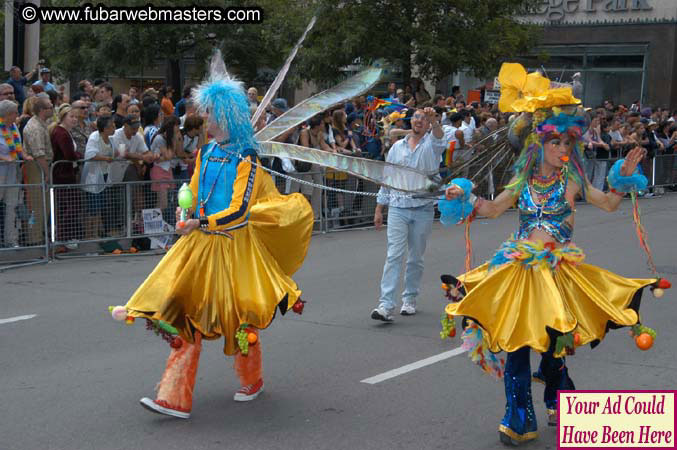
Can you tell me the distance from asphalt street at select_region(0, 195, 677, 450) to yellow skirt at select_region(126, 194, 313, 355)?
64cm

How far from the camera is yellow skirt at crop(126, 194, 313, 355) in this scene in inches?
224

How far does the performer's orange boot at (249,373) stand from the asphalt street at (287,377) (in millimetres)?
83

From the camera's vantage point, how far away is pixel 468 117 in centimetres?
1669

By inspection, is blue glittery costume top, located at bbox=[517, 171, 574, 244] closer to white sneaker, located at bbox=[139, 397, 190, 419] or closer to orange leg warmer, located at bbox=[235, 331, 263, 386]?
orange leg warmer, located at bbox=[235, 331, 263, 386]

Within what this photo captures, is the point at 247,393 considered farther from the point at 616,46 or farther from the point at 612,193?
the point at 616,46

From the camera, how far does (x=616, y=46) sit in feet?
106

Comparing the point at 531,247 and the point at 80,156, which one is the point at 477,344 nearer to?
the point at 531,247

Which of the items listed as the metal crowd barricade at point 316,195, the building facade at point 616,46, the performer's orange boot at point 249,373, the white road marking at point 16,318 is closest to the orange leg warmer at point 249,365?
the performer's orange boot at point 249,373

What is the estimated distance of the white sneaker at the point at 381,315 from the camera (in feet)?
27.7

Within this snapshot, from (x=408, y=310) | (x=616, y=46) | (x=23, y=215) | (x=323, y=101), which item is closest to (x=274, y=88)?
(x=323, y=101)

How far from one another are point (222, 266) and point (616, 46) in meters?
29.0

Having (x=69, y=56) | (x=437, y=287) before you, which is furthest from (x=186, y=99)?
(x=69, y=56)

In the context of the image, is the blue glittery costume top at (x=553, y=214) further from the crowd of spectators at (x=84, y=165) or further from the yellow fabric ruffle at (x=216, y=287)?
the crowd of spectators at (x=84, y=165)

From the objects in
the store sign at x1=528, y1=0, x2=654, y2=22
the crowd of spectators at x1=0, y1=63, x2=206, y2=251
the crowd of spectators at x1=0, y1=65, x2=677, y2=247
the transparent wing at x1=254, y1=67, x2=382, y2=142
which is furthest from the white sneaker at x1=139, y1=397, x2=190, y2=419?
the store sign at x1=528, y1=0, x2=654, y2=22
